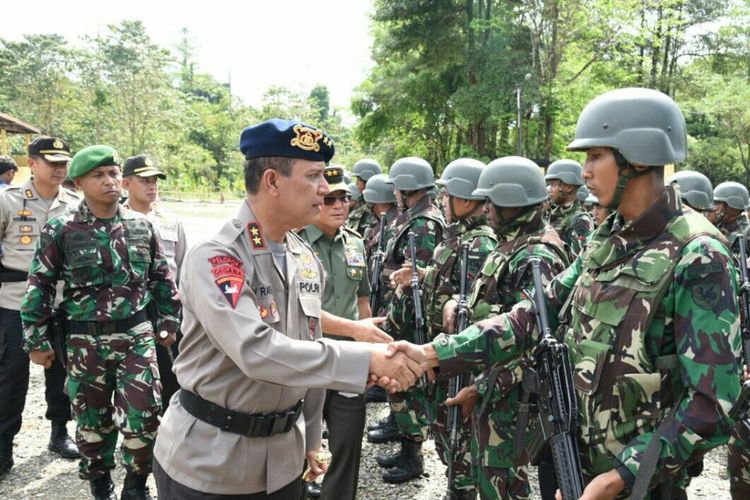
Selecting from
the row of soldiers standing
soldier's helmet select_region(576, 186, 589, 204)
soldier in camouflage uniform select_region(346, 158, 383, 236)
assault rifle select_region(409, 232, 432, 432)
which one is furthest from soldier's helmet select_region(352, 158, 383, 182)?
assault rifle select_region(409, 232, 432, 432)

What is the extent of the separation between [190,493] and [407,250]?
12.1ft

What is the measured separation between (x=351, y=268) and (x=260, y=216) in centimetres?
234

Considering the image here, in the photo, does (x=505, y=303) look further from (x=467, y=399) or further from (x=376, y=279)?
(x=376, y=279)

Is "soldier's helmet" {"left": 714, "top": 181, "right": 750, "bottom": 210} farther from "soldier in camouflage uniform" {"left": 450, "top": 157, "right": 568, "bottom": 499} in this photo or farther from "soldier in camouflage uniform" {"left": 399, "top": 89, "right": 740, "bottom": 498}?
"soldier in camouflage uniform" {"left": 399, "top": 89, "right": 740, "bottom": 498}

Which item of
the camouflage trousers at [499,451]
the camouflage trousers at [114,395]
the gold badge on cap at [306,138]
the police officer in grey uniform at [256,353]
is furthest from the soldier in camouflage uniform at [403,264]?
the gold badge on cap at [306,138]

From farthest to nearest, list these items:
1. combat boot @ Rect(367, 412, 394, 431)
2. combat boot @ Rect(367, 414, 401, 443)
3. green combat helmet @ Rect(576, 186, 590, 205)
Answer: green combat helmet @ Rect(576, 186, 590, 205)
combat boot @ Rect(367, 412, 394, 431)
combat boot @ Rect(367, 414, 401, 443)

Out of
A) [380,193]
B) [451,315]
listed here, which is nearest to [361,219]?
[380,193]

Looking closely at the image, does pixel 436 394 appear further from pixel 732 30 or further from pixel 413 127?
pixel 732 30

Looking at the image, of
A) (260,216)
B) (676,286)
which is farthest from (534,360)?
(260,216)

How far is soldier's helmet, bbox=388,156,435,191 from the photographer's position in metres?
6.35

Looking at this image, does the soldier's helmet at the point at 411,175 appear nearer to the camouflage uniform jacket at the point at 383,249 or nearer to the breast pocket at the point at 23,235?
the camouflage uniform jacket at the point at 383,249

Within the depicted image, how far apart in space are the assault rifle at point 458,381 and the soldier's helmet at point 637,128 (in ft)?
5.74

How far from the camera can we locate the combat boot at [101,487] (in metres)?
4.39

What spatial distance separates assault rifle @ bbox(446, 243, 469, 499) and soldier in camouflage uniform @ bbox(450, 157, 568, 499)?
0.49 ft
